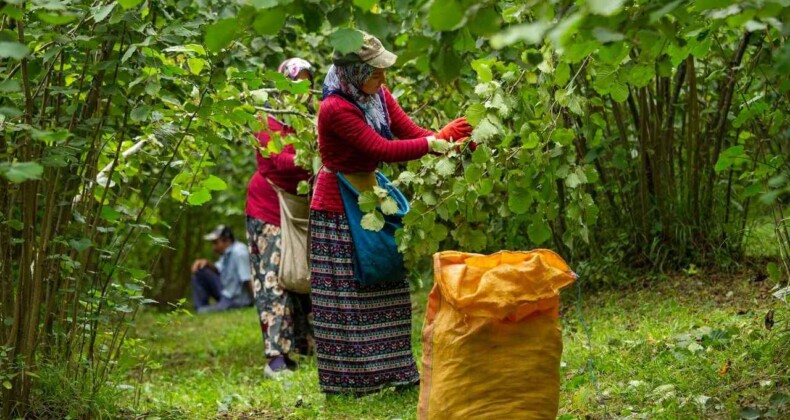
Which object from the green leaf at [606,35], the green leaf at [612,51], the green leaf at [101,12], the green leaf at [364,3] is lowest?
the green leaf at [606,35]

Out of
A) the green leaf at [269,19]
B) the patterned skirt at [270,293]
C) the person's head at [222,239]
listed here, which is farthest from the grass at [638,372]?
the person's head at [222,239]

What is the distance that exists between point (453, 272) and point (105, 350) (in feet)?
5.72

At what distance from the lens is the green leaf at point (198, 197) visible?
4.36 meters

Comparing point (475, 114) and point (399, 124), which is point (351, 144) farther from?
point (475, 114)

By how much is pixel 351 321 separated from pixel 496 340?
5.00 feet

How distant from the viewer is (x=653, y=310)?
19.7ft

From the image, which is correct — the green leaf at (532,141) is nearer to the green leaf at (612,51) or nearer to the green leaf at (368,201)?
the green leaf at (612,51)

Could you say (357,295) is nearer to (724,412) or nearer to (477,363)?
(477,363)

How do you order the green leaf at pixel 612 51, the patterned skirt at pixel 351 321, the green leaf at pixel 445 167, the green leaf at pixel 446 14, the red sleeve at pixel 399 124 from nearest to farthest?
the green leaf at pixel 446 14 → the green leaf at pixel 612 51 → the green leaf at pixel 445 167 → the patterned skirt at pixel 351 321 → the red sleeve at pixel 399 124

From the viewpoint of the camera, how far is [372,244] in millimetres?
4852

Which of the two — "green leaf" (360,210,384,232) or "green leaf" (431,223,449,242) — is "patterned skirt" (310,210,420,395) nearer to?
"green leaf" (360,210,384,232)

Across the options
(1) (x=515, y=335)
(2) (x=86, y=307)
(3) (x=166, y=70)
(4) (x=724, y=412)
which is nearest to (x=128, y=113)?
(3) (x=166, y=70)

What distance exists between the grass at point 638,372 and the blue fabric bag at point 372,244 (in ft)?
1.94

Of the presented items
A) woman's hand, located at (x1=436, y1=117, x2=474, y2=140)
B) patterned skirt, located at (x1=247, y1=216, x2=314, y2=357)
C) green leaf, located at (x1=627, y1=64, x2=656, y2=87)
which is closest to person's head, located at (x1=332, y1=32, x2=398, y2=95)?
woman's hand, located at (x1=436, y1=117, x2=474, y2=140)
